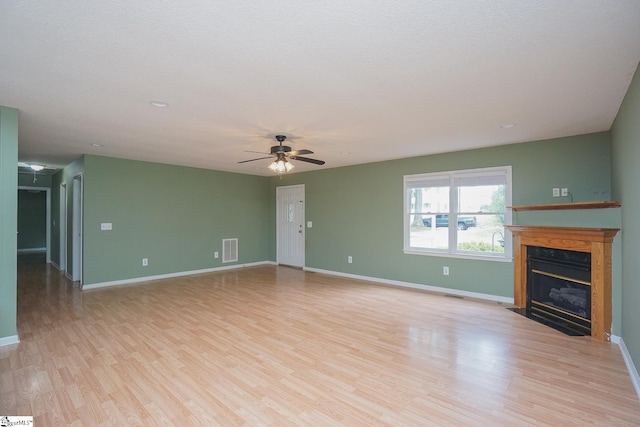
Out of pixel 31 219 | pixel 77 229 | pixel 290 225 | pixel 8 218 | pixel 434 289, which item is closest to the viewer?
pixel 8 218

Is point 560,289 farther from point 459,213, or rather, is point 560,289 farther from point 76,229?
point 76,229

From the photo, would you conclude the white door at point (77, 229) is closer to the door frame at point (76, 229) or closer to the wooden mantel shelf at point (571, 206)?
the door frame at point (76, 229)

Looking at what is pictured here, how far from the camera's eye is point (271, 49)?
2023 mm

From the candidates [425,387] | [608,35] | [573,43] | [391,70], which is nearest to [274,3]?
[391,70]

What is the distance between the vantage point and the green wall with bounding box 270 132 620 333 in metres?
4.05

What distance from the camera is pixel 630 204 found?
107 inches

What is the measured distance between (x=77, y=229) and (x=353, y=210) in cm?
561

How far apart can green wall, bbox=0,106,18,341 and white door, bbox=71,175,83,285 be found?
3.00 metres

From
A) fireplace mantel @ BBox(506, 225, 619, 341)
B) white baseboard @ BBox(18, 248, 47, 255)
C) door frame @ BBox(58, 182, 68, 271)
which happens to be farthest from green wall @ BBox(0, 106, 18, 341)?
white baseboard @ BBox(18, 248, 47, 255)

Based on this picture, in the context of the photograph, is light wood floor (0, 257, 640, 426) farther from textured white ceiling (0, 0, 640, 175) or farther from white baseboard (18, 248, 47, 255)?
white baseboard (18, 248, 47, 255)

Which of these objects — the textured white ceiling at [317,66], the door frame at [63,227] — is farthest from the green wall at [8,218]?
the door frame at [63,227]

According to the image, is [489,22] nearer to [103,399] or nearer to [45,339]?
[103,399]

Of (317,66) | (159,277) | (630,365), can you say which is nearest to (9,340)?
(159,277)

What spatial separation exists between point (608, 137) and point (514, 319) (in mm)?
2621
